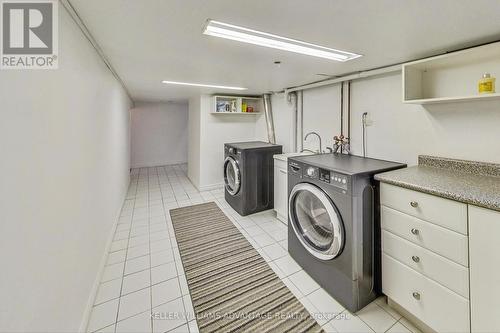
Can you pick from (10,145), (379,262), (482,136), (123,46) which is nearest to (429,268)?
(379,262)

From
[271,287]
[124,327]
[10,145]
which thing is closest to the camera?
[10,145]

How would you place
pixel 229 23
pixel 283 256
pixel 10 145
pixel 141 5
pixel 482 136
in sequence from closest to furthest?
pixel 10 145
pixel 141 5
pixel 229 23
pixel 482 136
pixel 283 256

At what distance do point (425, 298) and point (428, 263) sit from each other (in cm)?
24

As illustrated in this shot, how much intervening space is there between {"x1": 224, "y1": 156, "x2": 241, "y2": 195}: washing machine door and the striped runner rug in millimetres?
751

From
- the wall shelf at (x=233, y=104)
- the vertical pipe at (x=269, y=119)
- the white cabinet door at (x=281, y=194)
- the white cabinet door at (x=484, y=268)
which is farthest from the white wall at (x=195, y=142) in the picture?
the white cabinet door at (x=484, y=268)

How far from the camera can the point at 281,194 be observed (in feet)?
9.95

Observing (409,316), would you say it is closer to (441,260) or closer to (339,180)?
(441,260)

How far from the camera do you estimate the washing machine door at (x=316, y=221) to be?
1662 millimetres

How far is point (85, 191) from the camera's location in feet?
5.05

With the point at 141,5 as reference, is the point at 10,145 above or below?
below

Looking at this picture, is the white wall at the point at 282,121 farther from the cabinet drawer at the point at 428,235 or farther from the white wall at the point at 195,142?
the cabinet drawer at the point at 428,235

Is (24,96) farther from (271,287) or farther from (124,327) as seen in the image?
(271,287)

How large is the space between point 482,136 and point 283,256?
1.98 metres

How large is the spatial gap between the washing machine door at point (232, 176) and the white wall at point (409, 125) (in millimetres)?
1409
